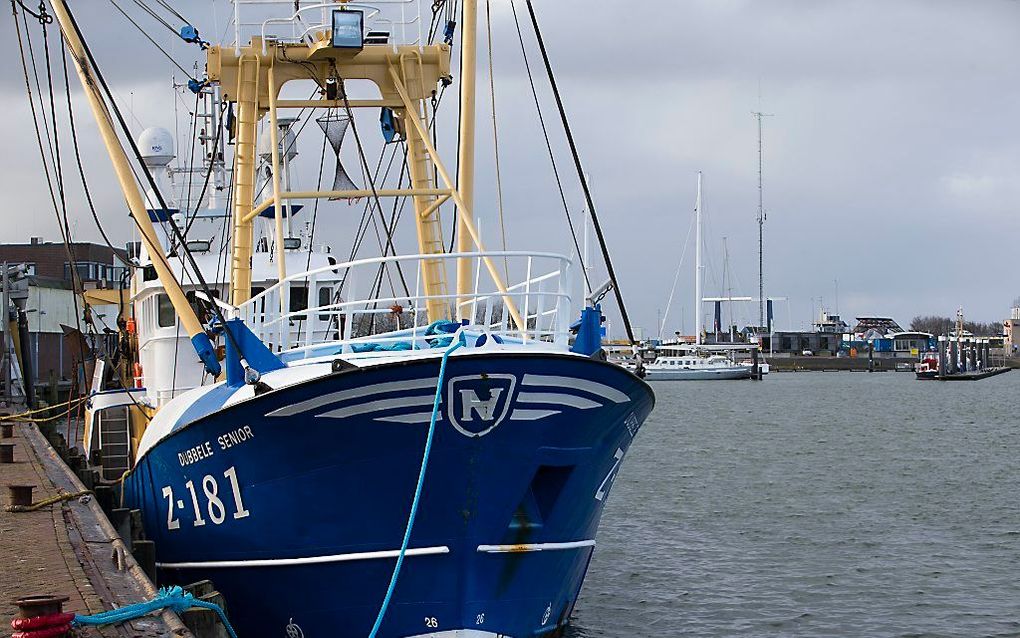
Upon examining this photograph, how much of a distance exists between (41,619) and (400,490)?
140 inches

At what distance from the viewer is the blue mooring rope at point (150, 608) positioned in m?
8.46

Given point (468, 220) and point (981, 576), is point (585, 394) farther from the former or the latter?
point (981, 576)

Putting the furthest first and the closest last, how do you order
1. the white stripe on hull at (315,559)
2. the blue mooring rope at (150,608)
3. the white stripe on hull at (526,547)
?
the white stripe on hull at (526,547), the white stripe on hull at (315,559), the blue mooring rope at (150,608)

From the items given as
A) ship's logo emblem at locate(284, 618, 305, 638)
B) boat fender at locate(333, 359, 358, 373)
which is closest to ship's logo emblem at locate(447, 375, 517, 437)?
boat fender at locate(333, 359, 358, 373)

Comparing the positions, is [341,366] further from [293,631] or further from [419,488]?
[293,631]

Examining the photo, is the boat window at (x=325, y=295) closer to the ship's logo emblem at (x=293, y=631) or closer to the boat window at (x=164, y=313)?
the boat window at (x=164, y=313)

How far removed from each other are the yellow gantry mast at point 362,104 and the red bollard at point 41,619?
293 inches

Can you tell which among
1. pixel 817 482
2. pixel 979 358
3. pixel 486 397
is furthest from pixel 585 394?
pixel 979 358

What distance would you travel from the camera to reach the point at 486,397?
10.8 m

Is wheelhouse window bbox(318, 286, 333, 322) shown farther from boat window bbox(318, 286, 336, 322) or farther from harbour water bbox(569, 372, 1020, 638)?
harbour water bbox(569, 372, 1020, 638)

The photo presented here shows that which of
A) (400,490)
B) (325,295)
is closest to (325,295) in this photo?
(325,295)

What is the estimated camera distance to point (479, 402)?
1077 cm

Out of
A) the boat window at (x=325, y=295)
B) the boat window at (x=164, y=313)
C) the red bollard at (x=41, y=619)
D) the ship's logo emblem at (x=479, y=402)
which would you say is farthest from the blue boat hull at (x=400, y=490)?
the boat window at (x=325, y=295)

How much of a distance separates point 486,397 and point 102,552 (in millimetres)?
3712
